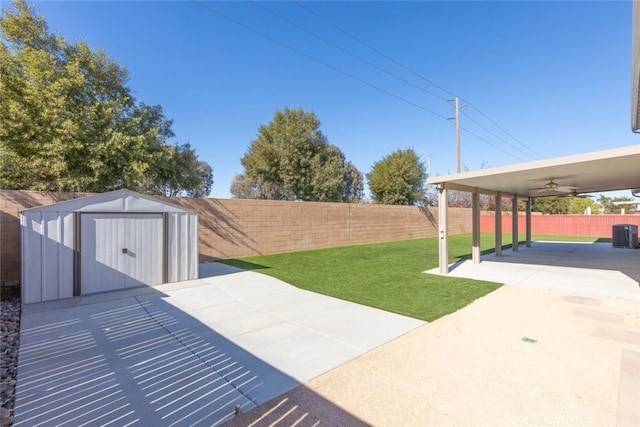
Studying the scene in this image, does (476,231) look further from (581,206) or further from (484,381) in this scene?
(581,206)

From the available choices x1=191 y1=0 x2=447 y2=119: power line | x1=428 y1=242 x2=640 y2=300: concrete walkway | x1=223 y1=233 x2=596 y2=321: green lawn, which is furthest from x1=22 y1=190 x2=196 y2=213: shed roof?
x1=428 y1=242 x2=640 y2=300: concrete walkway

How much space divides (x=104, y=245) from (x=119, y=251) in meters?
0.28

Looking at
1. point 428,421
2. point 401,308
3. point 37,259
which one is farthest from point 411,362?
point 37,259

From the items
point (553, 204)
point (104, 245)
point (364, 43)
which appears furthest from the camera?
point (553, 204)

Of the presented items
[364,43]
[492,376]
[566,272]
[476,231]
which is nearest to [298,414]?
[492,376]

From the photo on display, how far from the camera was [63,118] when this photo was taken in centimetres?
872

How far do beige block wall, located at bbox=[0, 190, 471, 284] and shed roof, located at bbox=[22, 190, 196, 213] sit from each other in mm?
2121

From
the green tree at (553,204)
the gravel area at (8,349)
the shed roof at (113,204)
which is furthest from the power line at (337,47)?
the green tree at (553,204)

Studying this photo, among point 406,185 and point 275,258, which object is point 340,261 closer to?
point 275,258

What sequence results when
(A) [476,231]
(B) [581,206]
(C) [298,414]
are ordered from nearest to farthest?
1. (C) [298,414]
2. (A) [476,231]
3. (B) [581,206]

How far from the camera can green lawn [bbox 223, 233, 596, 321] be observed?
512 cm

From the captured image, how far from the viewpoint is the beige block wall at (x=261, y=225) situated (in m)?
6.37

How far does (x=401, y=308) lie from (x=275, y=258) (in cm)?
656

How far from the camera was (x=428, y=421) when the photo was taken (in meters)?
2.19
